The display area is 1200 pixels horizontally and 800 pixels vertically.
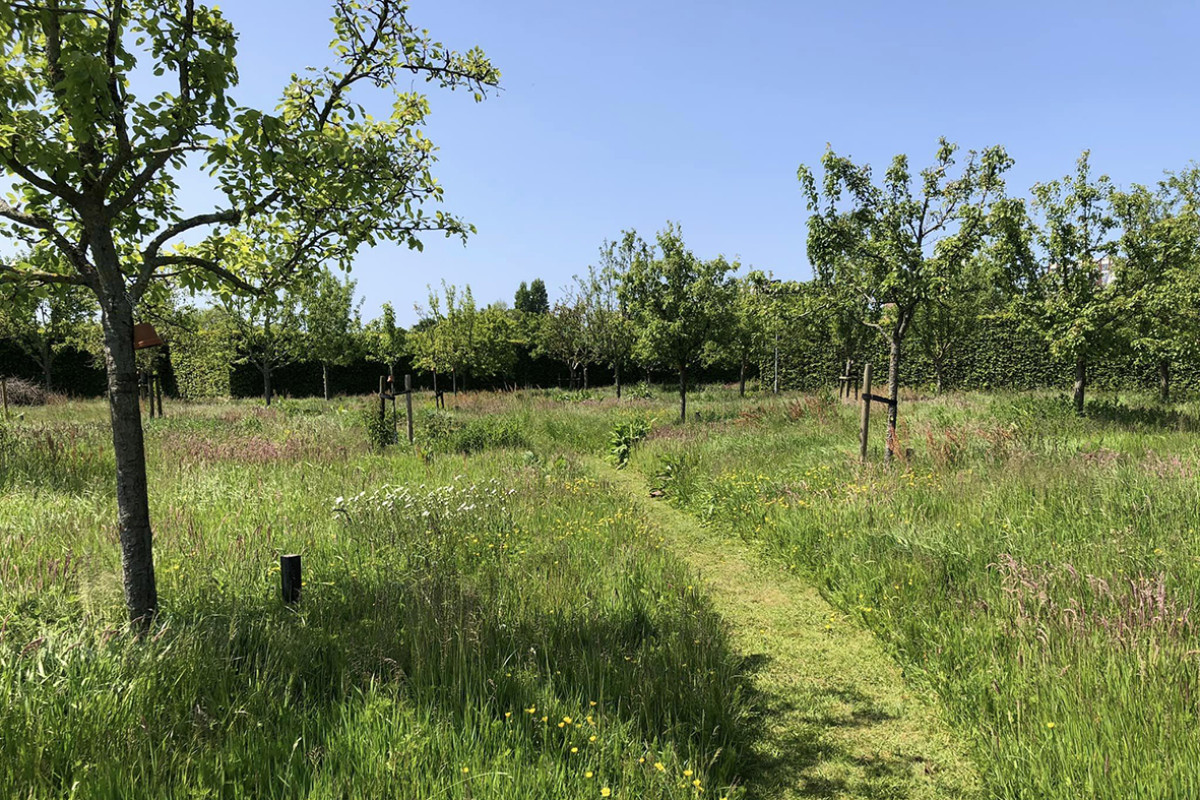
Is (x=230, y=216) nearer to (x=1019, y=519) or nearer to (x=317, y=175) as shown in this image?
(x=317, y=175)

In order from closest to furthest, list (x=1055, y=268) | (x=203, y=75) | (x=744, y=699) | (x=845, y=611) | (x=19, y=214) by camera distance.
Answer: (x=203, y=75) → (x=19, y=214) → (x=744, y=699) → (x=845, y=611) → (x=1055, y=268)

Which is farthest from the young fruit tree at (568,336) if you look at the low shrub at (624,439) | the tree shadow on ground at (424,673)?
the tree shadow on ground at (424,673)

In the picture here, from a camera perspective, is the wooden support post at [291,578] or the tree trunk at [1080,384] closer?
the wooden support post at [291,578]

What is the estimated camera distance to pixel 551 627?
13.1 feet

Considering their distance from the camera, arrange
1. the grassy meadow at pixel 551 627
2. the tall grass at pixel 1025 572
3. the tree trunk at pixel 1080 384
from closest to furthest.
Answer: the grassy meadow at pixel 551 627, the tall grass at pixel 1025 572, the tree trunk at pixel 1080 384

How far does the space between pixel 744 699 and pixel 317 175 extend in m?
4.47

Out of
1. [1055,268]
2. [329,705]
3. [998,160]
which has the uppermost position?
[998,160]

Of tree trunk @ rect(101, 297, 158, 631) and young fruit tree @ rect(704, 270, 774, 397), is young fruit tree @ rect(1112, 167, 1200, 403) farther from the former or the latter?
tree trunk @ rect(101, 297, 158, 631)

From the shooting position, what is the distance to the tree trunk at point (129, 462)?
2.92 metres

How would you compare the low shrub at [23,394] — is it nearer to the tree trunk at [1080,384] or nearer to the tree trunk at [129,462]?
the tree trunk at [129,462]

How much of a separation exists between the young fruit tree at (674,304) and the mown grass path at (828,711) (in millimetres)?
10751

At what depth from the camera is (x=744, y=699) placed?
12.6ft

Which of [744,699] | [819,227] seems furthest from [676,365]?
[744,699]

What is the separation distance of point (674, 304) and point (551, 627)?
511 inches
